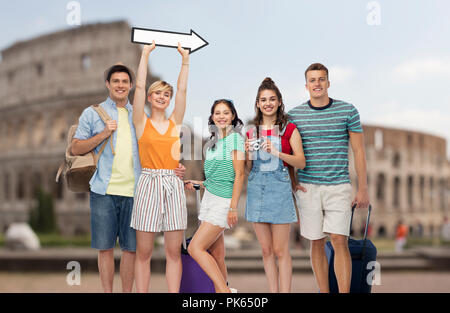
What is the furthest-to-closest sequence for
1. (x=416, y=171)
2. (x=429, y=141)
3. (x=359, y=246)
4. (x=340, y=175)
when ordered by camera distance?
(x=429, y=141), (x=416, y=171), (x=359, y=246), (x=340, y=175)

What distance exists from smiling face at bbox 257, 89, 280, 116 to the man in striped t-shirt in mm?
241

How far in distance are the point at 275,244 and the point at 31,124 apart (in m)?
28.4

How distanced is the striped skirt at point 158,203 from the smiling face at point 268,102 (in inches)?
41.2

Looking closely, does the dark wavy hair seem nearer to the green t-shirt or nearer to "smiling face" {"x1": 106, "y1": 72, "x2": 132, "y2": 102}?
the green t-shirt

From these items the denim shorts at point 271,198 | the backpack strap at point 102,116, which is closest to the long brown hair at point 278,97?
the denim shorts at point 271,198

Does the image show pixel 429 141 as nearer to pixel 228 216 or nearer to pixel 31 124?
pixel 31 124

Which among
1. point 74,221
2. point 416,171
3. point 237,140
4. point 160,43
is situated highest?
point 160,43

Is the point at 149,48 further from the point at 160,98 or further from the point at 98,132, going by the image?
the point at 98,132

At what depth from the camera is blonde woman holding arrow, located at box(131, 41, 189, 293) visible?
3.62 metres

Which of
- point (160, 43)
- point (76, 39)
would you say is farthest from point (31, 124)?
point (160, 43)

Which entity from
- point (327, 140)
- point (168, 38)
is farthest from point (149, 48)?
point (327, 140)

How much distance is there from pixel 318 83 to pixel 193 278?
221 centimetres

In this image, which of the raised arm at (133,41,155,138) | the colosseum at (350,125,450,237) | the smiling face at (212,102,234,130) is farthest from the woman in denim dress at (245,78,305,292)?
the colosseum at (350,125,450,237)
